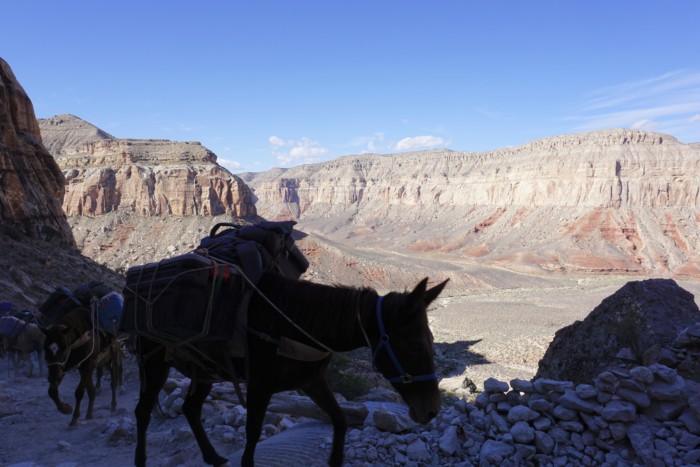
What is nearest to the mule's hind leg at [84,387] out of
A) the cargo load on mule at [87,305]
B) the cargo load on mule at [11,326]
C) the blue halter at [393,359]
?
the cargo load on mule at [87,305]

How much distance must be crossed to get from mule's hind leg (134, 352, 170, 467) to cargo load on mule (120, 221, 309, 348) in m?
0.43

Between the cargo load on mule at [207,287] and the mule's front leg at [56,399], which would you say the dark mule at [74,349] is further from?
the cargo load on mule at [207,287]

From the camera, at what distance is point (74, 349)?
22.0 ft

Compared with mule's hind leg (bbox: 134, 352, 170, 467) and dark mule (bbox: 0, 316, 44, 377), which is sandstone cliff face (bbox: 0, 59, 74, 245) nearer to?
dark mule (bbox: 0, 316, 44, 377)

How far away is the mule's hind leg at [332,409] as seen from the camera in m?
3.62

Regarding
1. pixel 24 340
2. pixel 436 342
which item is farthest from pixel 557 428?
pixel 436 342

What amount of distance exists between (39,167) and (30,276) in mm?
12182

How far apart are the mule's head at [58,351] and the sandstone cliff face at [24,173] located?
61.1 ft

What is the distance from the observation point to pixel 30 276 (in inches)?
659

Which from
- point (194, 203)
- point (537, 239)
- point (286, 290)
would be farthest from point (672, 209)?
point (286, 290)

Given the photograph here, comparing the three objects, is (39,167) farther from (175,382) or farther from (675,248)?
(675,248)

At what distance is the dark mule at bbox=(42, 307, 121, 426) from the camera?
6.49 meters

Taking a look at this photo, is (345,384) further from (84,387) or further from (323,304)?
(323,304)

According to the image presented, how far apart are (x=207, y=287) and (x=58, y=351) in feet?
14.9
